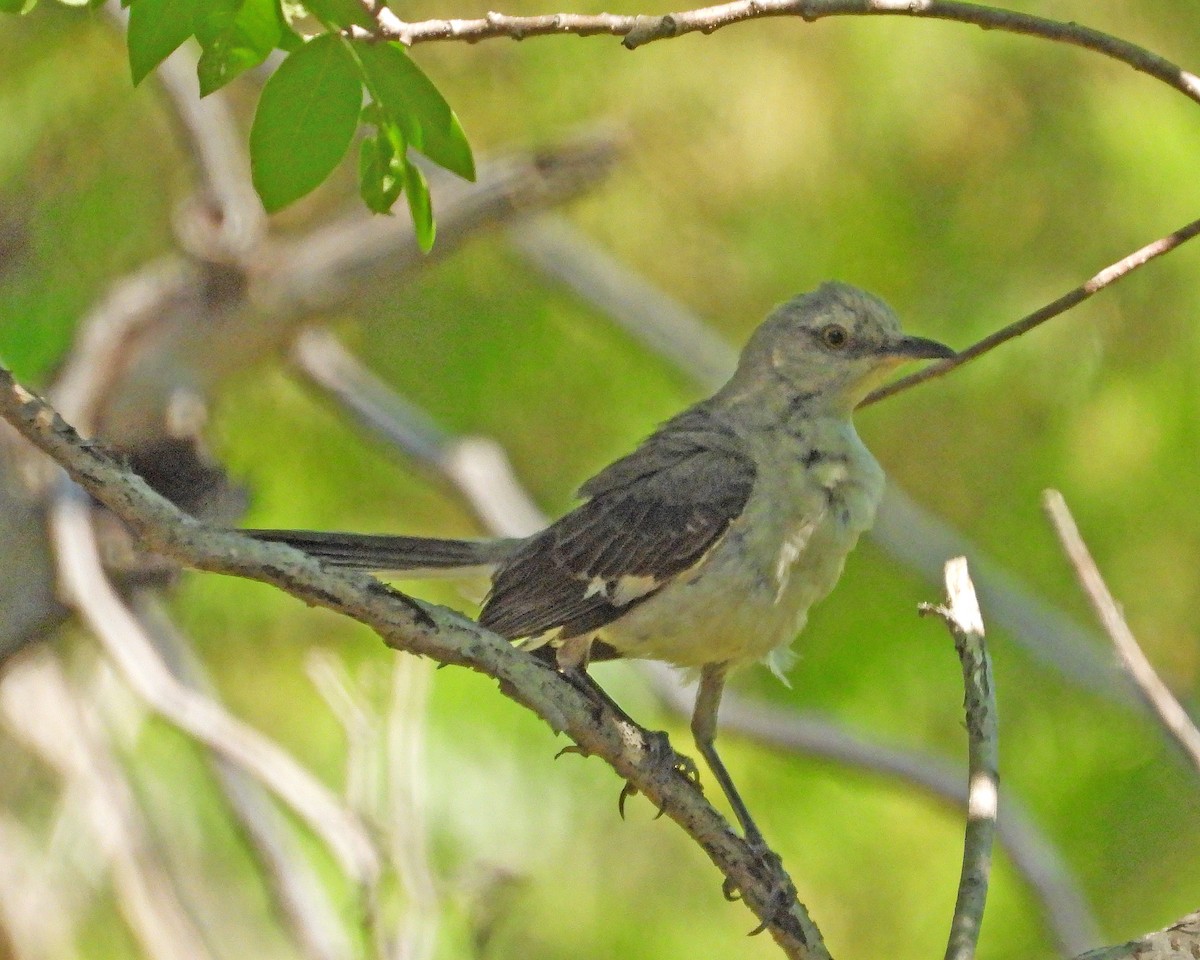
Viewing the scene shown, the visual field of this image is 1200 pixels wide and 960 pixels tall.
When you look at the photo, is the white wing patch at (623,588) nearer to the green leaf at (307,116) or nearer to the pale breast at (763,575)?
the pale breast at (763,575)

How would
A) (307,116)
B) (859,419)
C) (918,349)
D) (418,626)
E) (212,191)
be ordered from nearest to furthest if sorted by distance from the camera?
(307,116) < (418,626) < (918,349) < (212,191) < (859,419)

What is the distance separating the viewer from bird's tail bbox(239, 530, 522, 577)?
378 cm

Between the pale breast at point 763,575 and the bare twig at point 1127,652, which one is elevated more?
the pale breast at point 763,575

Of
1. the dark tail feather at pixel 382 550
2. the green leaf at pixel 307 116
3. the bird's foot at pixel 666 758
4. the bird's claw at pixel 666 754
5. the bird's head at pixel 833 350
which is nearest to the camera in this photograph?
the green leaf at pixel 307 116

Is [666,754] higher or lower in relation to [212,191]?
lower

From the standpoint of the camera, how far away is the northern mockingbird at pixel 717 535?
3848mm

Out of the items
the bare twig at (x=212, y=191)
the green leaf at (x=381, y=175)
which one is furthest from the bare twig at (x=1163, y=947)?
the bare twig at (x=212, y=191)

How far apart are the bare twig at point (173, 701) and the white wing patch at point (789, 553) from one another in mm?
1270

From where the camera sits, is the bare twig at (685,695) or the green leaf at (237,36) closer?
the green leaf at (237,36)

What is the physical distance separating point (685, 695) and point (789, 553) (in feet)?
6.65

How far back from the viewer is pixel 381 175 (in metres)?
2.29

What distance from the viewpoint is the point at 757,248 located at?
22.9 ft

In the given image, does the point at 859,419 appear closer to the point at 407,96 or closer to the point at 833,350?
the point at 833,350

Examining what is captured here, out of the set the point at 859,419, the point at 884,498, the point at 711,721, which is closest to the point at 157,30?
the point at 711,721
